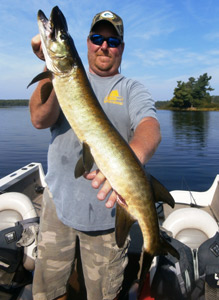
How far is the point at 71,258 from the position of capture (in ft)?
8.92

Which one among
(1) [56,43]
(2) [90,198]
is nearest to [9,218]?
(2) [90,198]

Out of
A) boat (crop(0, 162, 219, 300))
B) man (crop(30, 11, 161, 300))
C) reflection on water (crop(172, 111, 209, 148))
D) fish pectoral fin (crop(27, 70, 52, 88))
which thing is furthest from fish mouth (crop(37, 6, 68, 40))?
reflection on water (crop(172, 111, 209, 148))

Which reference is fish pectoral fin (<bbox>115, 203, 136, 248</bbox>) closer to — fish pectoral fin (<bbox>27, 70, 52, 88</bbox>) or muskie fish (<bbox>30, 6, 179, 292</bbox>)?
muskie fish (<bbox>30, 6, 179, 292</bbox>)

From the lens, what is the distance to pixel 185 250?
3051mm

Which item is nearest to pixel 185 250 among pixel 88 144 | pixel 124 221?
pixel 124 221

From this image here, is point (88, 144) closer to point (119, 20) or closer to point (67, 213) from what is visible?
point (67, 213)

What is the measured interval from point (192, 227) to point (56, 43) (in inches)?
130

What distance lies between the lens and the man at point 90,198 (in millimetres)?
2459

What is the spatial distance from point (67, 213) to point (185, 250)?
1.64 m

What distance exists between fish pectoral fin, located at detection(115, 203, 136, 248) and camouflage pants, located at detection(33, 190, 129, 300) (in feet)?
1.56

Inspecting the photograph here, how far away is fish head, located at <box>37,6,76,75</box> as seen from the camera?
193 centimetres

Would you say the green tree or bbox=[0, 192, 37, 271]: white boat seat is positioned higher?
the green tree

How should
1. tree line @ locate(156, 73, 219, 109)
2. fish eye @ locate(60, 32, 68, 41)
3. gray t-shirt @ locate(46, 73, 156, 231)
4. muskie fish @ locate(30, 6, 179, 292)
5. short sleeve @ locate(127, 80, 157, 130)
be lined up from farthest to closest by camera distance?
1. tree line @ locate(156, 73, 219, 109)
2. gray t-shirt @ locate(46, 73, 156, 231)
3. short sleeve @ locate(127, 80, 157, 130)
4. fish eye @ locate(60, 32, 68, 41)
5. muskie fish @ locate(30, 6, 179, 292)

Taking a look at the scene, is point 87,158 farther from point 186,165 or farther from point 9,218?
point 186,165
